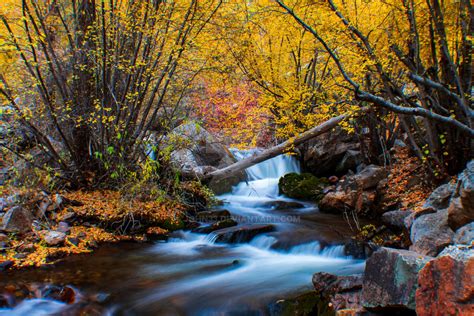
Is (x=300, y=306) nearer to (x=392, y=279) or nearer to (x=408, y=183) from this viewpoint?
(x=392, y=279)

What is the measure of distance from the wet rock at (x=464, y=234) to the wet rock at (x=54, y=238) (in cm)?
598

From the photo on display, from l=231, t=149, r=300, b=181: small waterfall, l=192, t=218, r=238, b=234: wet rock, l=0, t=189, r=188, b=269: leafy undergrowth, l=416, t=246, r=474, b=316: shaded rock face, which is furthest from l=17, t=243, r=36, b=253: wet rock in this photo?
l=231, t=149, r=300, b=181: small waterfall

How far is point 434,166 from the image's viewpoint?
22.3 feet

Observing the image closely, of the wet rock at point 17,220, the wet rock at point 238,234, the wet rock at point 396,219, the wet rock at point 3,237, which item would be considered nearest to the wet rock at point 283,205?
the wet rock at point 238,234

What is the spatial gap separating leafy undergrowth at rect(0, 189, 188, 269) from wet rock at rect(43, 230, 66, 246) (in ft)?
0.15

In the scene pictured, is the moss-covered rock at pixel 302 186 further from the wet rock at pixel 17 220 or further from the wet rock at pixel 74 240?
the wet rock at pixel 17 220

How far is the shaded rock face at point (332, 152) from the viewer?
12102 mm

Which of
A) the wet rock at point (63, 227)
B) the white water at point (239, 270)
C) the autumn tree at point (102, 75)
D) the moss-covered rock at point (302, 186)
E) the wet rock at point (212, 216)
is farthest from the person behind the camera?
the moss-covered rock at point (302, 186)

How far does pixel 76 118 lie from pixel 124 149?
1286mm

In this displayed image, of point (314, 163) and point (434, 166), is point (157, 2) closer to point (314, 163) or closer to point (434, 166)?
point (434, 166)

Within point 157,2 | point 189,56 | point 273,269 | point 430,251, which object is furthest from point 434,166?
point 157,2

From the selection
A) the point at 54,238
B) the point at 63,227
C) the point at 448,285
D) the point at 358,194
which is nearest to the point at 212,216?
the point at 63,227

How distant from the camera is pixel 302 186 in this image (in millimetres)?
11062

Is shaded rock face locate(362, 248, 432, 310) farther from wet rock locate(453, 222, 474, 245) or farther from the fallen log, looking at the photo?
the fallen log
